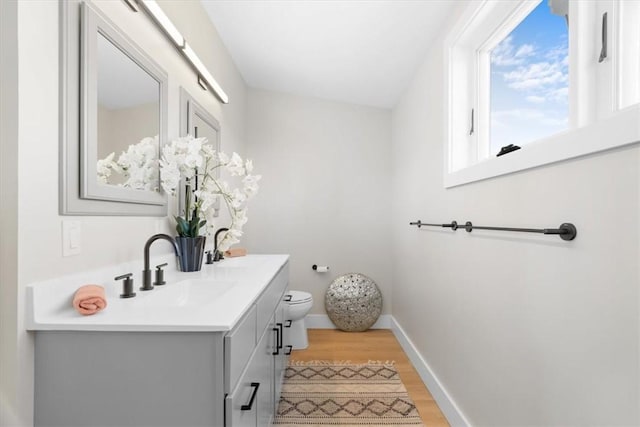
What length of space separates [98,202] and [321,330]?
2557 mm

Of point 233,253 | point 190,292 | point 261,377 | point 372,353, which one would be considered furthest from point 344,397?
point 190,292

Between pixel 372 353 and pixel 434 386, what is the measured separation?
0.74 m

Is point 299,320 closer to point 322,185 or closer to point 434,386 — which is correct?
point 434,386

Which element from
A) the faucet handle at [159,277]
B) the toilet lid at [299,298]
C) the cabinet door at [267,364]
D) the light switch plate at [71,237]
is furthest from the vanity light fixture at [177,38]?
the toilet lid at [299,298]

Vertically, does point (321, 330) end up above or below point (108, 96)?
below

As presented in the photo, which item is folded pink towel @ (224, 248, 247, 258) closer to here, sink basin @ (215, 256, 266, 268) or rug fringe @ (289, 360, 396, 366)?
sink basin @ (215, 256, 266, 268)

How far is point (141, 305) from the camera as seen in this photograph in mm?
1047

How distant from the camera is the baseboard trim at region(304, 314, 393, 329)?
331cm

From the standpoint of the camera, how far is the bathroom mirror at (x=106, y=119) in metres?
0.99

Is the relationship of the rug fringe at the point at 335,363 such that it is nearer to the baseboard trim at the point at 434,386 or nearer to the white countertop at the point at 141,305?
the baseboard trim at the point at 434,386

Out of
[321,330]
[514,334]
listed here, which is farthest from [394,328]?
[514,334]

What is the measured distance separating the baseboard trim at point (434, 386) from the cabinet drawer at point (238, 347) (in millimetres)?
1186

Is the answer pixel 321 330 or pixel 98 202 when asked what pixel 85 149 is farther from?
pixel 321 330

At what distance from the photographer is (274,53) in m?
2.60
